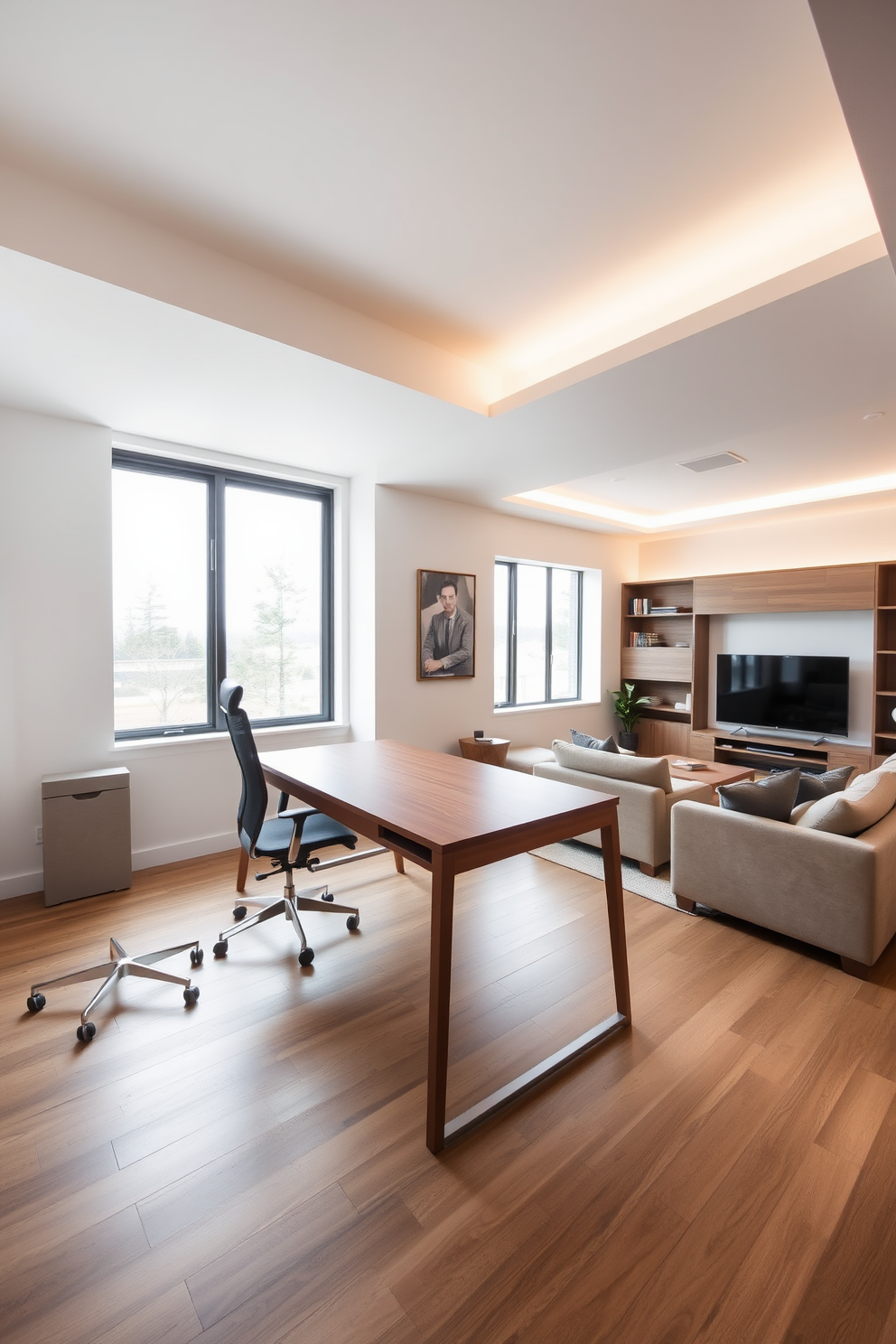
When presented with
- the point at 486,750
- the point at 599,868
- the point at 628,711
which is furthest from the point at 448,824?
the point at 628,711

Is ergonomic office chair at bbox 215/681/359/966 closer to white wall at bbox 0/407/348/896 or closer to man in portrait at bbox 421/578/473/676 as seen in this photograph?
white wall at bbox 0/407/348/896

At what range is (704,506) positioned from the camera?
6008mm

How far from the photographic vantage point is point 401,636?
4.62 meters

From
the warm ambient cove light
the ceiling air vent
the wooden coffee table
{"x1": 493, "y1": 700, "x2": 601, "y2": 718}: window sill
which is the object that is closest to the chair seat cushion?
the wooden coffee table

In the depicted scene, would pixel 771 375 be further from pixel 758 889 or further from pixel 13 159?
pixel 13 159

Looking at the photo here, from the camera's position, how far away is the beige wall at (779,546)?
523 centimetres

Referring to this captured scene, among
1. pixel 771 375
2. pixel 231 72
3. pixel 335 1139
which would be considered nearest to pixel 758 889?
pixel 335 1139

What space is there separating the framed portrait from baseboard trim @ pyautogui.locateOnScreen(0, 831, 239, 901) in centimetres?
188

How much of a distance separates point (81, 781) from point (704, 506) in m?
5.84

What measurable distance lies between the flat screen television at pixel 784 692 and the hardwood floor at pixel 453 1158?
323 cm

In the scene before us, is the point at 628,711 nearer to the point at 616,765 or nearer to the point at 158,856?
the point at 616,765

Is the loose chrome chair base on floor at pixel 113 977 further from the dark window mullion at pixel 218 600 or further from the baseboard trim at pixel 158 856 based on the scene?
the dark window mullion at pixel 218 600

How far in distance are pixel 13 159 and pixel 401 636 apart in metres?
3.23

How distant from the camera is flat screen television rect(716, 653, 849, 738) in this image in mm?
5406
